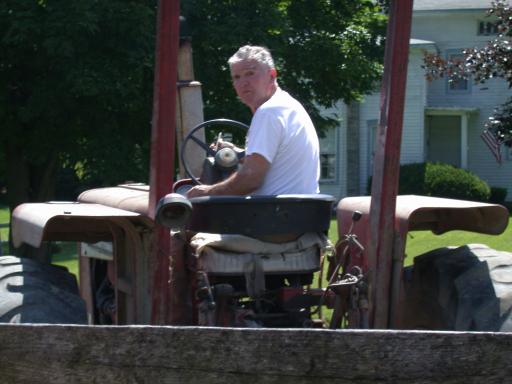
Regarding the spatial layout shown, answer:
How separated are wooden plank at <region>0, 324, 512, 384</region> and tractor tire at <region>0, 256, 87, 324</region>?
1.91 m

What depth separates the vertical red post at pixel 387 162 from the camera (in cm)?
433

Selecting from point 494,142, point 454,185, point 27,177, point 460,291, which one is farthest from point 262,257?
point 454,185

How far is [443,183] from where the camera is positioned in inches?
1216

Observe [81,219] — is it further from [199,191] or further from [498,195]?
[498,195]

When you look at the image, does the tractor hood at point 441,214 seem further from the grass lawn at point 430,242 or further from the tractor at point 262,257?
the grass lawn at point 430,242

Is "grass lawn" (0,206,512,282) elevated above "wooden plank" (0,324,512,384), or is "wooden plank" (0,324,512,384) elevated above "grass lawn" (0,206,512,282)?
"wooden plank" (0,324,512,384)

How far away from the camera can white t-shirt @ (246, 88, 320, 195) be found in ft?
15.4

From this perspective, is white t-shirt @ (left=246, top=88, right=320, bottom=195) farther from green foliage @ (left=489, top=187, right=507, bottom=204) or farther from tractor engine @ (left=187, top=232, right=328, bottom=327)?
green foliage @ (left=489, top=187, right=507, bottom=204)

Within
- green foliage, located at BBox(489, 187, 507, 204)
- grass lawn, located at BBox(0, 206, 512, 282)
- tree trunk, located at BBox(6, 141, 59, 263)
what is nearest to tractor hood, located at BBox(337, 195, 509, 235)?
grass lawn, located at BBox(0, 206, 512, 282)

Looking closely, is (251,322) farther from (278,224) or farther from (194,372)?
(194,372)

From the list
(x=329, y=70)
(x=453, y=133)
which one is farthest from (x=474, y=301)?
(x=453, y=133)

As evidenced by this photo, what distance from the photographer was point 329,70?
55.3 ft

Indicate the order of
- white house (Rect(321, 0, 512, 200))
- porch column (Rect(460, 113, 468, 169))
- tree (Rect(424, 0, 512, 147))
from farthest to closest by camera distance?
1. porch column (Rect(460, 113, 468, 169))
2. white house (Rect(321, 0, 512, 200))
3. tree (Rect(424, 0, 512, 147))

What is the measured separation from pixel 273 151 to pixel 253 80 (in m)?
0.51
